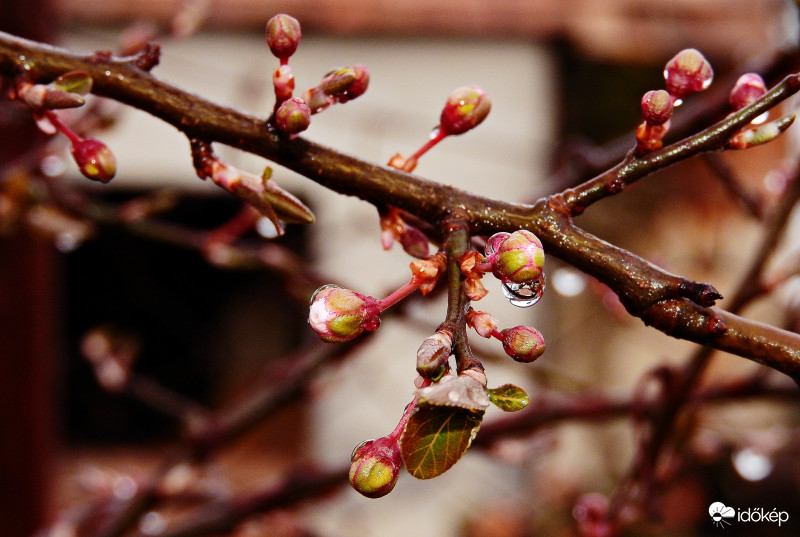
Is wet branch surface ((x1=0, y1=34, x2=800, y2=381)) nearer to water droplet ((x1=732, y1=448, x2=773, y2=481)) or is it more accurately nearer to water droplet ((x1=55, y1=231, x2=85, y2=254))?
water droplet ((x1=55, y1=231, x2=85, y2=254))

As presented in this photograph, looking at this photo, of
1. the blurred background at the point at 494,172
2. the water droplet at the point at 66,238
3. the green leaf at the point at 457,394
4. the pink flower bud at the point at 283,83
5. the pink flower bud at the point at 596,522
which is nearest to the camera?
the green leaf at the point at 457,394

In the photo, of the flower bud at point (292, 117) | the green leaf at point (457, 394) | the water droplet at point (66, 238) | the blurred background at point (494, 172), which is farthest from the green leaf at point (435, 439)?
the blurred background at point (494, 172)

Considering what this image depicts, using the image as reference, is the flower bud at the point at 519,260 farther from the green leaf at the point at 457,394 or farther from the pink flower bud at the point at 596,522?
the pink flower bud at the point at 596,522

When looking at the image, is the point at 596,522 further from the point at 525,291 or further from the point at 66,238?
the point at 66,238

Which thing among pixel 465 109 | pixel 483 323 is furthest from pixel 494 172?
pixel 483 323

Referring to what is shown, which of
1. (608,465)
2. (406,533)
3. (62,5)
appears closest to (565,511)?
(608,465)

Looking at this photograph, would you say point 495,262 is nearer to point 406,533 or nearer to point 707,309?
point 707,309

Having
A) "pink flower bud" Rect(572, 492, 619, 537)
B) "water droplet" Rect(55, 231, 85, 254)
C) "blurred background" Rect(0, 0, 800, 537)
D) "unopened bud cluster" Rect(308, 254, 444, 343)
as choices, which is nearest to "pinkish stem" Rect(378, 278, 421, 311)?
"unopened bud cluster" Rect(308, 254, 444, 343)
